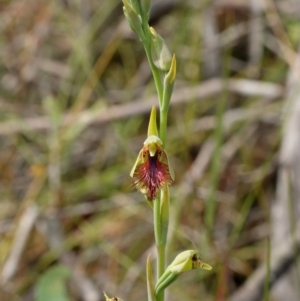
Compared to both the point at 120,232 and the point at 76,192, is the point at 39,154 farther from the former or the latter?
the point at 120,232

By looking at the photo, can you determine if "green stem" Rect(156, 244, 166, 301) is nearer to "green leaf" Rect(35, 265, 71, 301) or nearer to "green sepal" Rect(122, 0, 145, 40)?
"green sepal" Rect(122, 0, 145, 40)

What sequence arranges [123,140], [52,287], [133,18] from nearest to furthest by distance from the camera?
[133,18]
[52,287]
[123,140]

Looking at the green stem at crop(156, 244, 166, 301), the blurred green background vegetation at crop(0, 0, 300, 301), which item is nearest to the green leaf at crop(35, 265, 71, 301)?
the blurred green background vegetation at crop(0, 0, 300, 301)

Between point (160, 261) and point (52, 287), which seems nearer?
point (160, 261)

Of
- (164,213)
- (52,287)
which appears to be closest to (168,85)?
(164,213)

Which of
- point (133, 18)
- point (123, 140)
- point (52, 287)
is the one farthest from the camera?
point (123, 140)

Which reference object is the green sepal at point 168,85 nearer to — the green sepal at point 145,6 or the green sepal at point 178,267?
the green sepal at point 145,6

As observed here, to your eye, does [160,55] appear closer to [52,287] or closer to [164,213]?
[164,213]
